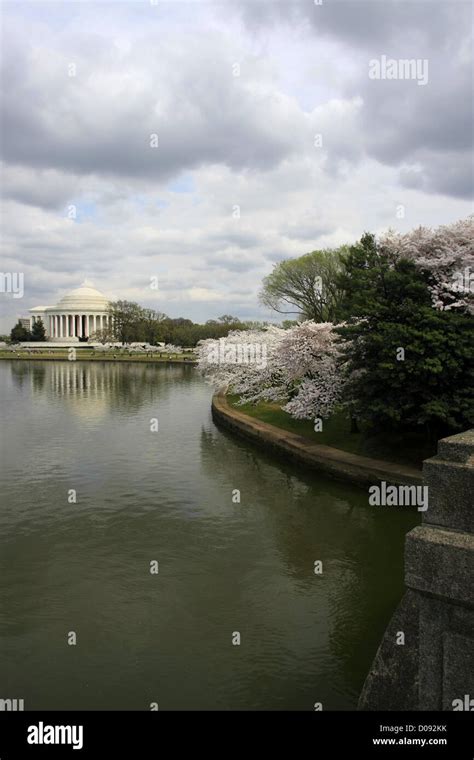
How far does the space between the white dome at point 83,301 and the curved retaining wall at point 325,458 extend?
11521 centimetres

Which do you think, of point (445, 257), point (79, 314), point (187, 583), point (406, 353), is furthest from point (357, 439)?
point (79, 314)

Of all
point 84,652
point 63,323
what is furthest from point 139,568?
point 63,323

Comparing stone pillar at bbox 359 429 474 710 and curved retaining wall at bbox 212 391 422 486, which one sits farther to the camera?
curved retaining wall at bbox 212 391 422 486

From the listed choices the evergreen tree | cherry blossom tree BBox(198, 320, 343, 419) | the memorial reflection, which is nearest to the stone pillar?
the evergreen tree

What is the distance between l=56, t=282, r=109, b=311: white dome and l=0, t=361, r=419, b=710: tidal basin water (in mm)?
118293

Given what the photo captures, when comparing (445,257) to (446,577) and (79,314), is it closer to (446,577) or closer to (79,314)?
(446,577)

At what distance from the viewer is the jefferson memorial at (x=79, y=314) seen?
130250mm

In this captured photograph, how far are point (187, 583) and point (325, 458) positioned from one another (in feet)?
24.2

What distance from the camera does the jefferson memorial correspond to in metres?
130

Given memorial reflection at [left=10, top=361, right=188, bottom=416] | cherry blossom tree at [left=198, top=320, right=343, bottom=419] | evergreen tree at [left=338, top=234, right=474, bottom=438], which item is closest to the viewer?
evergreen tree at [left=338, top=234, right=474, bottom=438]

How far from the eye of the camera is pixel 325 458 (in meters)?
Answer: 15.0

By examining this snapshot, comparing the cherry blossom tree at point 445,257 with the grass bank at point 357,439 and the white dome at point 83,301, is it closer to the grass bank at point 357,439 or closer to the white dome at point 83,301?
the grass bank at point 357,439
